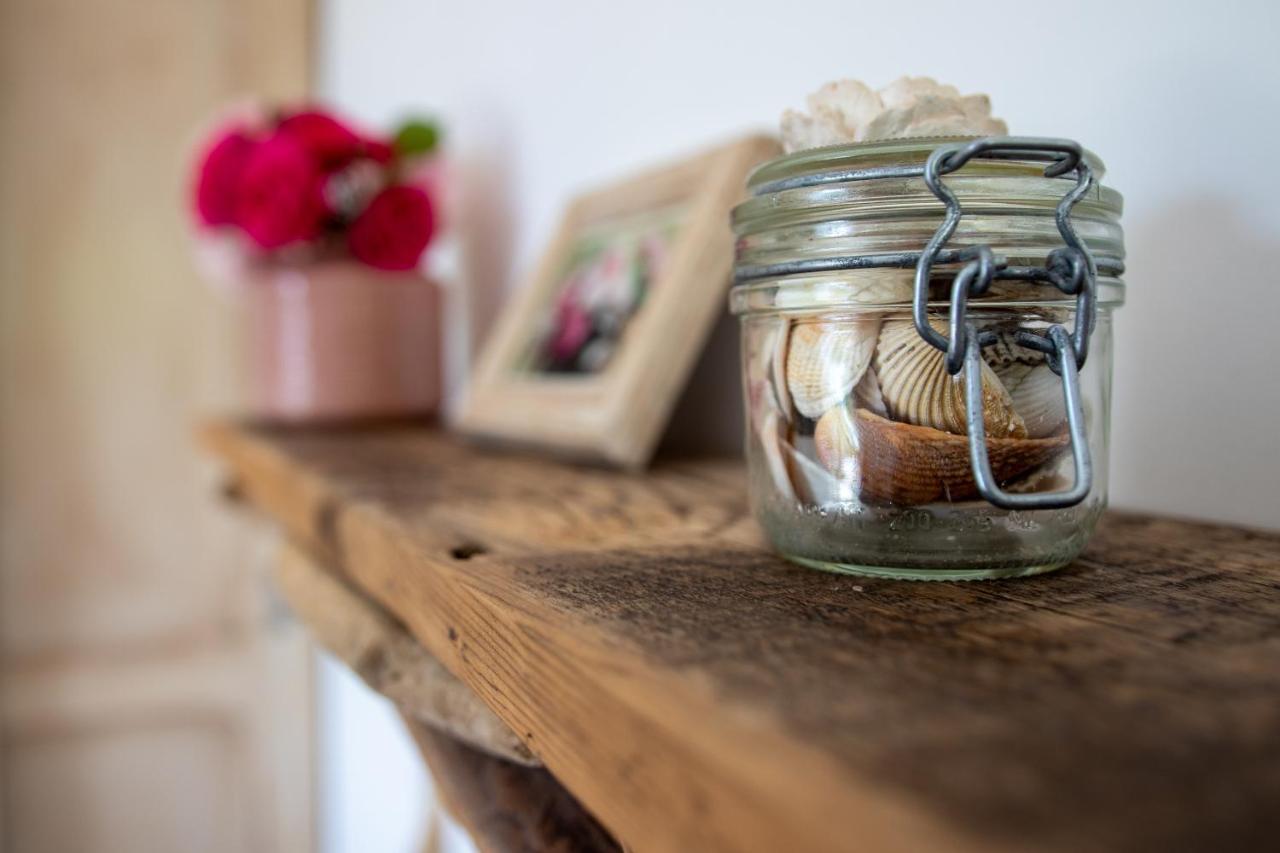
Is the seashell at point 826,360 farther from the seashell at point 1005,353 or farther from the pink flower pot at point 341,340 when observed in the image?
the pink flower pot at point 341,340

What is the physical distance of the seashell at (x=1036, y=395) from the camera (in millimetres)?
295

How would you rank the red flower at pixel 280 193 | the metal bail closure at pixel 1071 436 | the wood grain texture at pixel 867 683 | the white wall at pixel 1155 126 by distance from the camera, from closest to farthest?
the wood grain texture at pixel 867 683, the metal bail closure at pixel 1071 436, the white wall at pixel 1155 126, the red flower at pixel 280 193

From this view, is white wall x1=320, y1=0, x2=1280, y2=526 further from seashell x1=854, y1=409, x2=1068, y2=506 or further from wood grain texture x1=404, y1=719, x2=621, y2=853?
wood grain texture x1=404, y1=719, x2=621, y2=853

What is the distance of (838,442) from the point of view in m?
0.31

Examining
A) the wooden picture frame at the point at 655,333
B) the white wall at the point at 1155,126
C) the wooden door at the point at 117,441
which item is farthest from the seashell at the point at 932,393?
the wooden door at the point at 117,441

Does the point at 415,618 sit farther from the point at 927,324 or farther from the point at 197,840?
the point at 197,840

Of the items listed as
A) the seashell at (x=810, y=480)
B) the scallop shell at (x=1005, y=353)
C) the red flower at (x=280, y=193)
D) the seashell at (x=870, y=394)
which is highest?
the red flower at (x=280, y=193)

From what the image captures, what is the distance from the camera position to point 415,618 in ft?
1.23

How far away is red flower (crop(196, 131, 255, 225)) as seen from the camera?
972 millimetres

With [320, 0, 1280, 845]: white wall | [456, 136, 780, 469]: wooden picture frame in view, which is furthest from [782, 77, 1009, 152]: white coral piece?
[456, 136, 780, 469]: wooden picture frame

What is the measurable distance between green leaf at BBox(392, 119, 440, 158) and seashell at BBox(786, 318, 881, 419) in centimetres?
78

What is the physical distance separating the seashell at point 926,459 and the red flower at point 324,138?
0.78 meters

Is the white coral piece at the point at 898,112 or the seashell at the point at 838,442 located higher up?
the white coral piece at the point at 898,112

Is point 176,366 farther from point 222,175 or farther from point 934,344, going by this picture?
point 934,344
